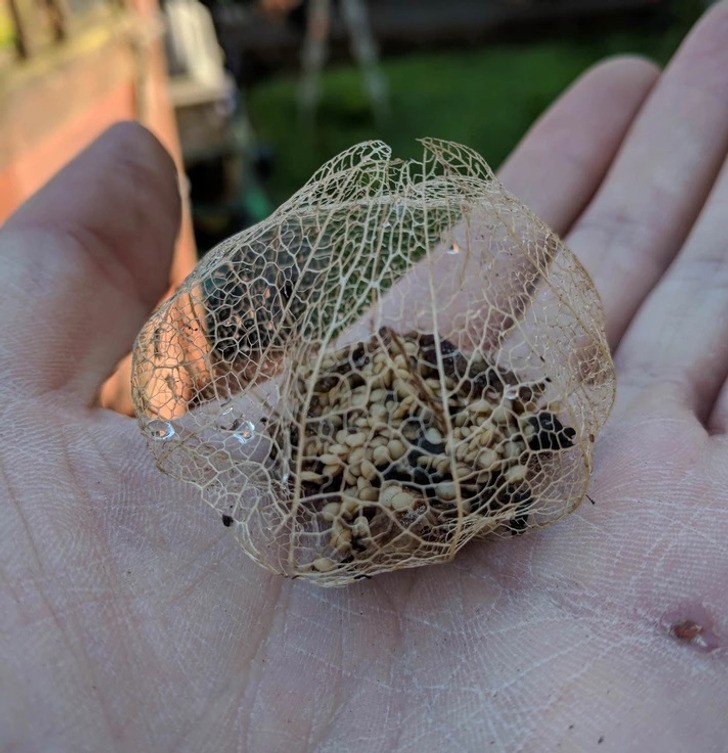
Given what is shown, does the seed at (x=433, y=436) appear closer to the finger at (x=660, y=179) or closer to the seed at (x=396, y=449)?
the seed at (x=396, y=449)

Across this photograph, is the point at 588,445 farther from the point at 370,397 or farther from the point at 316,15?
the point at 316,15

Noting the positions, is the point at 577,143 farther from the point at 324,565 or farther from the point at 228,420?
the point at 324,565

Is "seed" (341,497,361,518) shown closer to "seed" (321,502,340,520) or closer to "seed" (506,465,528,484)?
"seed" (321,502,340,520)

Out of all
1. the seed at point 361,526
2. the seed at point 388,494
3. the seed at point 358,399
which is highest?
the seed at point 358,399

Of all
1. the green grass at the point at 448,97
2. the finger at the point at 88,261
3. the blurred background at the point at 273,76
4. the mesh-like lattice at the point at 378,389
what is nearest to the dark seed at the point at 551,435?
the mesh-like lattice at the point at 378,389

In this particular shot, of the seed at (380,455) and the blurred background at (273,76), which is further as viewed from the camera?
the blurred background at (273,76)

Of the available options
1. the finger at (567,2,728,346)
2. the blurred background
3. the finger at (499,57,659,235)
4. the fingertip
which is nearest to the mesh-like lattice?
the fingertip

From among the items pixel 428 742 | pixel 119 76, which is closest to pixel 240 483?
pixel 428 742
